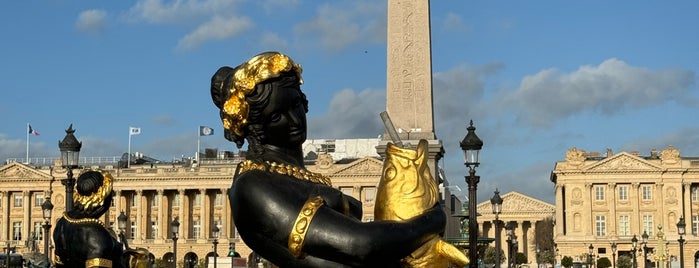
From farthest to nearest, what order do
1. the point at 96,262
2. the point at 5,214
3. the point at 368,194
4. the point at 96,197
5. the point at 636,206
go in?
the point at 5,214
the point at 368,194
the point at 636,206
the point at 96,197
the point at 96,262

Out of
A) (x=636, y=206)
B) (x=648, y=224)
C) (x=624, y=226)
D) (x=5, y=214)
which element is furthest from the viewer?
(x=5, y=214)

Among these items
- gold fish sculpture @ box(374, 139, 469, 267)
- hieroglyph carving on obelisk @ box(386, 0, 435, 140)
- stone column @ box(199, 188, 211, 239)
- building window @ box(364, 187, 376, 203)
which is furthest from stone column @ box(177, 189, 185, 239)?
gold fish sculpture @ box(374, 139, 469, 267)

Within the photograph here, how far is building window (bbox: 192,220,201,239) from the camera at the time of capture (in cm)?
10978

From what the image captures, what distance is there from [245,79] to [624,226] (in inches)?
4009

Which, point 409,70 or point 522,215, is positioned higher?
point 409,70

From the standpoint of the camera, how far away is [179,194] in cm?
10919

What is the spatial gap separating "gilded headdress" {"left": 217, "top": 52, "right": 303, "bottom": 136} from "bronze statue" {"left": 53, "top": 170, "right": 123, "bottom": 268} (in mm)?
3471

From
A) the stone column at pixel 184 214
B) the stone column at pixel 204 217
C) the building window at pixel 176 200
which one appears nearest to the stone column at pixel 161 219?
the building window at pixel 176 200

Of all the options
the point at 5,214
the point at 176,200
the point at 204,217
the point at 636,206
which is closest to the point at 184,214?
the point at 204,217

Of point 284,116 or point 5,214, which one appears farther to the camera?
point 5,214

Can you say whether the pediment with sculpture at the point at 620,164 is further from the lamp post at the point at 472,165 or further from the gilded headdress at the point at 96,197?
the gilded headdress at the point at 96,197

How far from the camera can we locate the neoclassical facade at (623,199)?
100 metres

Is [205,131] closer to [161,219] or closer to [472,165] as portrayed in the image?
[161,219]

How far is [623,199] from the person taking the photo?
335 feet
